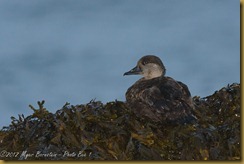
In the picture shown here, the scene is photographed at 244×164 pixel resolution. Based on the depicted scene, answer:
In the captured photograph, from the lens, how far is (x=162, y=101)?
10367mm

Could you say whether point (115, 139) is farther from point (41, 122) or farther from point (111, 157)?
point (41, 122)

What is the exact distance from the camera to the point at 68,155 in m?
8.70

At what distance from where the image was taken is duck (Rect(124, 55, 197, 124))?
10.1 m

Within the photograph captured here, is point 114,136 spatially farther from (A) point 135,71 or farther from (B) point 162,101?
(A) point 135,71

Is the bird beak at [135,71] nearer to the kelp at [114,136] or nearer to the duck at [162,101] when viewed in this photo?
the duck at [162,101]

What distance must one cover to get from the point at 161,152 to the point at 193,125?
1.05 metres

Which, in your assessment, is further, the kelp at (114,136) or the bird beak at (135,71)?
the bird beak at (135,71)

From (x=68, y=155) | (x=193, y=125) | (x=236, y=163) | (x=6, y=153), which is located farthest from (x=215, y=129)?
(x=6, y=153)

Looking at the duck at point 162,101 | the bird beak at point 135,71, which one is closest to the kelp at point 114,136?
the duck at point 162,101

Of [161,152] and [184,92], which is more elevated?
[184,92]

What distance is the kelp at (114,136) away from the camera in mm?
8695

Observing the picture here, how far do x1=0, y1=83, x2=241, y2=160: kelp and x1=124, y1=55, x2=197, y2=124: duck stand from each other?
0.49 feet

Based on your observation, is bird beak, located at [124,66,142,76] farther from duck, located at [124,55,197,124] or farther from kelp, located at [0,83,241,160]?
kelp, located at [0,83,241,160]

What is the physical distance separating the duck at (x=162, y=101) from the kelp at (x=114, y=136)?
15 centimetres
